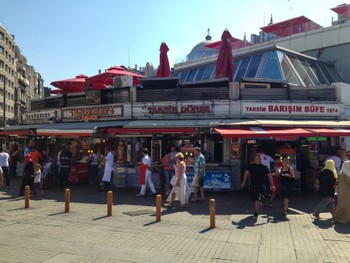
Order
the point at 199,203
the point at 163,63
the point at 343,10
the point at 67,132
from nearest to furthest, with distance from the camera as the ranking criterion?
1. the point at 199,203
2. the point at 67,132
3. the point at 163,63
4. the point at 343,10

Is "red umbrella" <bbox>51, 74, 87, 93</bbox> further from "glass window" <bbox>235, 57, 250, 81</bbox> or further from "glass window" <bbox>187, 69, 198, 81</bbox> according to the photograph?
"glass window" <bbox>235, 57, 250, 81</bbox>

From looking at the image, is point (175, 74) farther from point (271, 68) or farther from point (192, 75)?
point (271, 68)

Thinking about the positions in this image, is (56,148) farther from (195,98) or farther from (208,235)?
(208,235)

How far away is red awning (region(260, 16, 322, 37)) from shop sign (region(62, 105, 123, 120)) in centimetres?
1854

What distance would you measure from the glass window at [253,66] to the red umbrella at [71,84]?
895 cm

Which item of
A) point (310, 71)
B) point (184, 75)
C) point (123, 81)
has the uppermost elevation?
point (184, 75)

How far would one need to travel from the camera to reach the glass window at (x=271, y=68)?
18391mm

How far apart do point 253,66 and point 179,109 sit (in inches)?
269

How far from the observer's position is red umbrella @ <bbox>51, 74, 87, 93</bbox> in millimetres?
18812

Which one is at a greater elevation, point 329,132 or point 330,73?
point 330,73

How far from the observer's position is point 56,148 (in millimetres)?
19672

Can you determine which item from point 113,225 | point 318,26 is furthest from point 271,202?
point 318,26

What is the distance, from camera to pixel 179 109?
1520 centimetres

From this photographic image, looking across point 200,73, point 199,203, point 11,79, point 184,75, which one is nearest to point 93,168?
point 199,203
